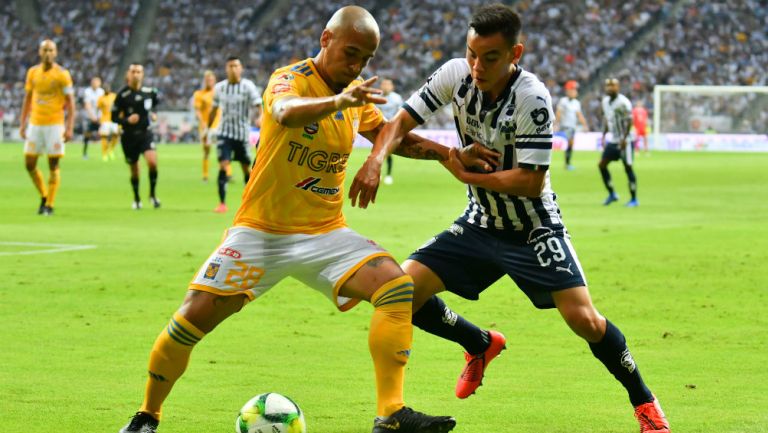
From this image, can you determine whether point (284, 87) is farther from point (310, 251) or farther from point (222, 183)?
point (222, 183)

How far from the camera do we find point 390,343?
5.80m

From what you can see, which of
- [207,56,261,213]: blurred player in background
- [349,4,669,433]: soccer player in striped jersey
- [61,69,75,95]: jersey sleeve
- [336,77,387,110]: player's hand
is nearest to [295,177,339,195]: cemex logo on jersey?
[349,4,669,433]: soccer player in striped jersey

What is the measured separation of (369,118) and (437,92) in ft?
1.27

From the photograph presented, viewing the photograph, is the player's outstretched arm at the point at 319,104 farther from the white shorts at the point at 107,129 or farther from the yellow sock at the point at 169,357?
the white shorts at the point at 107,129

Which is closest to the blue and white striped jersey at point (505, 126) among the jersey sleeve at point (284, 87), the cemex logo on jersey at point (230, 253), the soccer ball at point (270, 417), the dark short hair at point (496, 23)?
the dark short hair at point (496, 23)

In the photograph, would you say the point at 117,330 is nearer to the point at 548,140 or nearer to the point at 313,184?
→ the point at 313,184

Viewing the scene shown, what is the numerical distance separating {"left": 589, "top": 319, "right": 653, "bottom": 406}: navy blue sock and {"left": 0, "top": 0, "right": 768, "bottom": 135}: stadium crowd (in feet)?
147

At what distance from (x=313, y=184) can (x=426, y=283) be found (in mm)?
977

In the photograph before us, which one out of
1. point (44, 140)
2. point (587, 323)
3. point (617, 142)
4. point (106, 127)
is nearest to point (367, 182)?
point (587, 323)

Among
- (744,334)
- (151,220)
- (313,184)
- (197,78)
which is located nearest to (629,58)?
(197,78)

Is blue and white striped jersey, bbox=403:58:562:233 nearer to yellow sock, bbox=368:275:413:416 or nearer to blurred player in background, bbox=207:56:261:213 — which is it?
yellow sock, bbox=368:275:413:416

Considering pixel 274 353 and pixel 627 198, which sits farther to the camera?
pixel 627 198

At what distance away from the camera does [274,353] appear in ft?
27.8

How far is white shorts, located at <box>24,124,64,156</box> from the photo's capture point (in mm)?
19203
